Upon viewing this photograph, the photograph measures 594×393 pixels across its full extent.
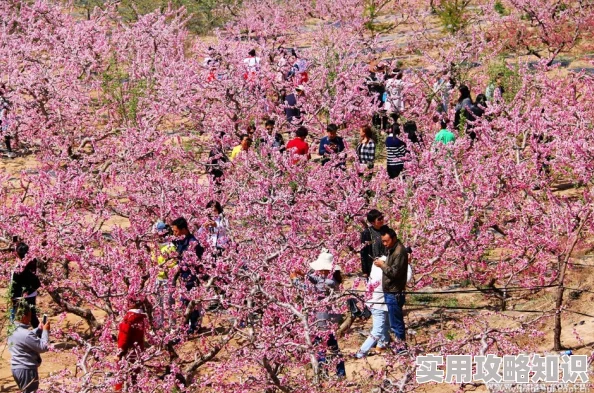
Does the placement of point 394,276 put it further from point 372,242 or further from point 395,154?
point 395,154

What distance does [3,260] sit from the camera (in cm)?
1199

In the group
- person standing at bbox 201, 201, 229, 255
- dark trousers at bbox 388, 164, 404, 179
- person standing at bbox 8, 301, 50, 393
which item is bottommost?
person standing at bbox 8, 301, 50, 393

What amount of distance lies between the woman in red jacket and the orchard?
0.11ft

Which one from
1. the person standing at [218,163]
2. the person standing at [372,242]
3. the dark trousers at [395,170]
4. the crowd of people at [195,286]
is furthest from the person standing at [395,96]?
the person standing at [372,242]

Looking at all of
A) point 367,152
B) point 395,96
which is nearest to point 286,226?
point 367,152

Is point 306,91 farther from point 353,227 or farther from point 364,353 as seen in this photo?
point 364,353

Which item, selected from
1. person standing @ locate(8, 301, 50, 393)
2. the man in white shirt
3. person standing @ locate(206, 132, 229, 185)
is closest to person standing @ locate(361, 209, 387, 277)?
the man in white shirt

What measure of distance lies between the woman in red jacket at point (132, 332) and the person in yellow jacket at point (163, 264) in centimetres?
30

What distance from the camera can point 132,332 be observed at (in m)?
8.45

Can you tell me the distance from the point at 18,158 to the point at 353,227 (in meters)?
10.3

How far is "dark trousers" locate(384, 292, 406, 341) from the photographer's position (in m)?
9.23

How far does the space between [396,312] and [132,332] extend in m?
2.82

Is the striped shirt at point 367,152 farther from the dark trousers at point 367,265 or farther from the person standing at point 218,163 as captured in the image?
the dark trousers at point 367,265

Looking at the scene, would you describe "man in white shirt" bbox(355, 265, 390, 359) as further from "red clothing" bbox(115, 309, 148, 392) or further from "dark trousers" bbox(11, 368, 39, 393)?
"dark trousers" bbox(11, 368, 39, 393)
